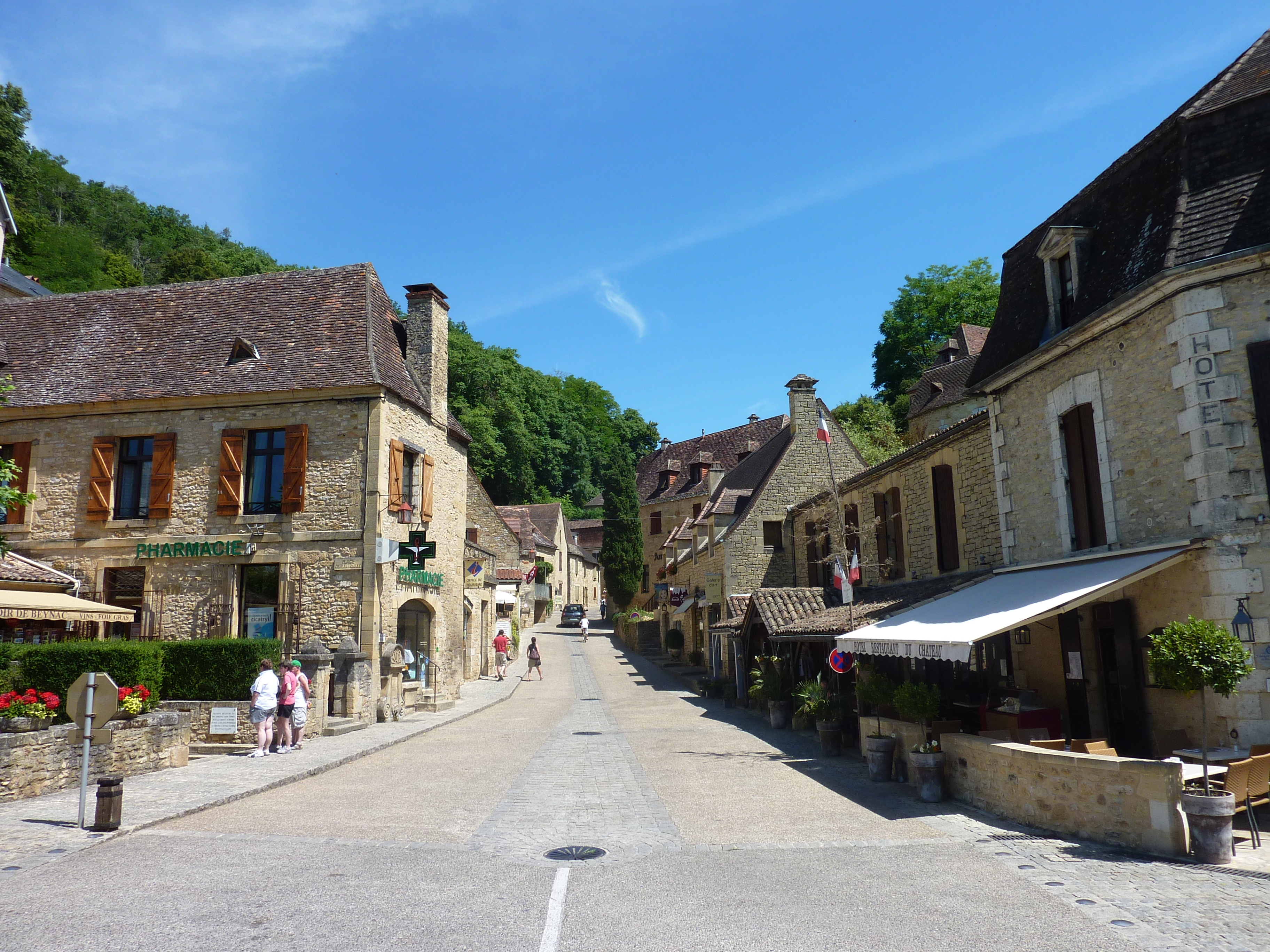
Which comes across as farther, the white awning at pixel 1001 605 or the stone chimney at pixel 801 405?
the stone chimney at pixel 801 405

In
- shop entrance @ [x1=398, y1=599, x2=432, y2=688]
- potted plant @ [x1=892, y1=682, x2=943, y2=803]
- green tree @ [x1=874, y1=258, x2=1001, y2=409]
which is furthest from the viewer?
green tree @ [x1=874, y1=258, x2=1001, y2=409]

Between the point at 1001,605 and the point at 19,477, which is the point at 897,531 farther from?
the point at 19,477

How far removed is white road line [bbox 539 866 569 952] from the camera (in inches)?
206

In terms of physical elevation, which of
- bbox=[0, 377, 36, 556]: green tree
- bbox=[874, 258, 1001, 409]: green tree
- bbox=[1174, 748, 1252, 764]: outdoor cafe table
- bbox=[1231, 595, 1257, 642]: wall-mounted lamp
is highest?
bbox=[874, 258, 1001, 409]: green tree

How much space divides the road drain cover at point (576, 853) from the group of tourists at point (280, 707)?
7.76m

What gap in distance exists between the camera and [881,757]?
11.4m

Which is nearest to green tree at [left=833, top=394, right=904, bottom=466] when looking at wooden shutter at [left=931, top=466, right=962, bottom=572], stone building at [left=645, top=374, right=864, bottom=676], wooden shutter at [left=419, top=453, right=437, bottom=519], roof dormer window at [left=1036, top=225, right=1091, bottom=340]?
stone building at [left=645, top=374, right=864, bottom=676]

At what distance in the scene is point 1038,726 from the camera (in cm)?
1097

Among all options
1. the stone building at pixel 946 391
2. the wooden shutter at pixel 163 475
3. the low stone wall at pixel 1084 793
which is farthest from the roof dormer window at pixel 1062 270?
the stone building at pixel 946 391

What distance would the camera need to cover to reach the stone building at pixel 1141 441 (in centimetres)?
909

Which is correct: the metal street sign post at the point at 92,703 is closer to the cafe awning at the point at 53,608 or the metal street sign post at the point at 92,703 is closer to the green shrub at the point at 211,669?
the green shrub at the point at 211,669

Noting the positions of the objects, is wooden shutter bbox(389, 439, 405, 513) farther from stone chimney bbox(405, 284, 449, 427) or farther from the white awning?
the white awning

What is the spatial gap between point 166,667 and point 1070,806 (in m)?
14.8

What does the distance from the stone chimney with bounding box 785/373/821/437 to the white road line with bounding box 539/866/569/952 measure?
21.5 m
